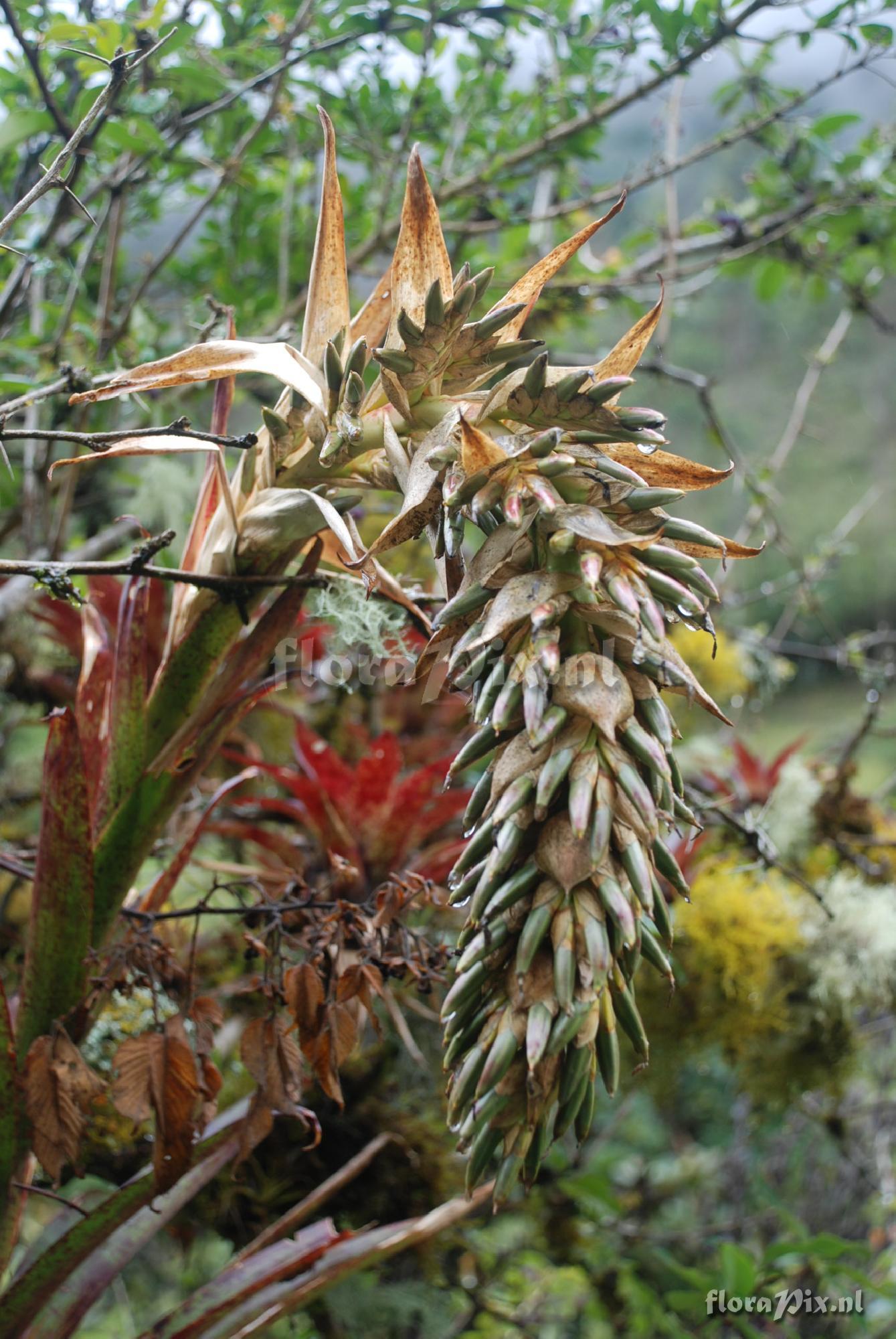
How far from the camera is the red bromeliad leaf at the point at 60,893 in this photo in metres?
0.60

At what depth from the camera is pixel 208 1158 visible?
0.70 m

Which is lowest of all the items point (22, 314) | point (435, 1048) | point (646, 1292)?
point (646, 1292)

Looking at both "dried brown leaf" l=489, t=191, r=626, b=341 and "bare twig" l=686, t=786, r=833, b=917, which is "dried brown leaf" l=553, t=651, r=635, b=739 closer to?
"dried brown leaf" l=489, t=191, r=626, b=341

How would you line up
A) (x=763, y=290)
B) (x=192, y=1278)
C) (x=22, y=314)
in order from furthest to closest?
(x=763, y=290), (x=192, y=1278), (x=22, y=314)

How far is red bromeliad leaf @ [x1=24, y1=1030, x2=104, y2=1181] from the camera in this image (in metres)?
0.58

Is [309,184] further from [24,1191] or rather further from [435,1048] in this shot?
[24,1191]

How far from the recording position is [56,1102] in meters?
0.58

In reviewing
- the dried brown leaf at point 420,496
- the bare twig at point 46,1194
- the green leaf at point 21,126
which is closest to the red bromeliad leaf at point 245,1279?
the bare twig at point 46,1194

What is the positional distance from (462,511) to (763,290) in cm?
128

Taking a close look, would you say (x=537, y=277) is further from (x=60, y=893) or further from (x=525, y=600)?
(x=60, y=893)

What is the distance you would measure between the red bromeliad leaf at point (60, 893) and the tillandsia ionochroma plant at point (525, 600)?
0.20 meters

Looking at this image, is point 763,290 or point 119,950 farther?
point 763,290

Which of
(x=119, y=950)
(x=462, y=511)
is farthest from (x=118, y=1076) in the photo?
(x=462, y=511)

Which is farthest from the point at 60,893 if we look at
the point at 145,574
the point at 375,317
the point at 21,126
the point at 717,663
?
the point at 717,663
